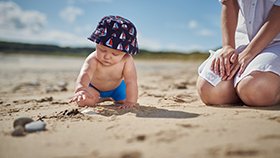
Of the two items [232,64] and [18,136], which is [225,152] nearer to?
[18,136]

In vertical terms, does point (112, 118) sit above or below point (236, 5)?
below

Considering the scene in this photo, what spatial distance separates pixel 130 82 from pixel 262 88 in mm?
1221

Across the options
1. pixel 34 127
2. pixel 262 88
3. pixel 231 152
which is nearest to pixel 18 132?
pixel 34 127

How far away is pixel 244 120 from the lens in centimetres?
187

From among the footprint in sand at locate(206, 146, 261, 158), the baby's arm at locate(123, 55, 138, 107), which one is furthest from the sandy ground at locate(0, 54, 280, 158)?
the baby's arm at locate(123, 55, 138, 107)

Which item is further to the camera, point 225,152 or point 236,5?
point 236,5

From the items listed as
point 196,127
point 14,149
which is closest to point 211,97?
point 196,127

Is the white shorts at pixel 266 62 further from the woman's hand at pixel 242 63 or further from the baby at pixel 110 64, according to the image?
the baby at pixel 110 64

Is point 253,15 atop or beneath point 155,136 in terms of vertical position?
atop

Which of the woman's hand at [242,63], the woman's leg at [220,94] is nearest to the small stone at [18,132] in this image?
the woman's leg at [220,94]

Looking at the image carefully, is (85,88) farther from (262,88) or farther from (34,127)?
(262,88)

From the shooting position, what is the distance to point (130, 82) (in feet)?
10.1

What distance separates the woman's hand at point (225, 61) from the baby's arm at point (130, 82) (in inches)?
30.4

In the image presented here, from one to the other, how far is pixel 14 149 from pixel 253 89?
1.79 metres
